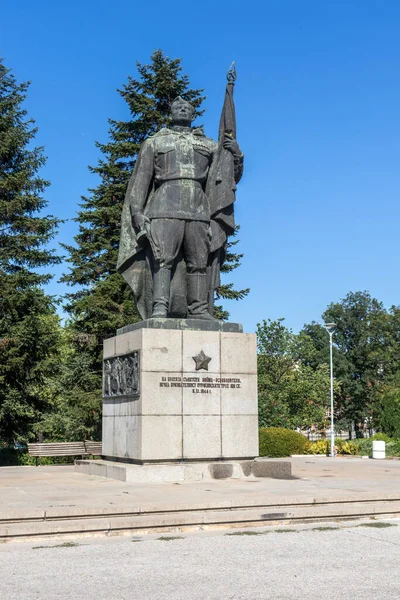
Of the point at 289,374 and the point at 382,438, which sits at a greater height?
the point at 289,374

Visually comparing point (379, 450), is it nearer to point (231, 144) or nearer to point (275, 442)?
point (275, 442)

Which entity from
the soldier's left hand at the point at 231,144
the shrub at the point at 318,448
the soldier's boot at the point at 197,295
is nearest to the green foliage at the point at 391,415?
the shrub at the point at 318,448

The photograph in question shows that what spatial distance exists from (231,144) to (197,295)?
8.72 feet

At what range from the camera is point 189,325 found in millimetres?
12148

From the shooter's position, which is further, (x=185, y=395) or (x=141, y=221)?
(x=141, y=221)

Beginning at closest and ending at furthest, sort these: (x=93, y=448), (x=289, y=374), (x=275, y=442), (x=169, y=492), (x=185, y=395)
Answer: (x=169, y=492) < (x=185, y=395) < (x=93, y=448) < (x=275, y=442) < (x=289, y=374)

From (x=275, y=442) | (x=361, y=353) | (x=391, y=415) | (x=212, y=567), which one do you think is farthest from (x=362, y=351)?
(x=212, y=567)

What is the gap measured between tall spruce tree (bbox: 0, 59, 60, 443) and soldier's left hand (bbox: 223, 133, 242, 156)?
12587 millimetres

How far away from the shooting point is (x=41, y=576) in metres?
5.75

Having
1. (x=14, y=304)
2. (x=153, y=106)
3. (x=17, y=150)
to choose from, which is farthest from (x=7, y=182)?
(x=153, y=106)

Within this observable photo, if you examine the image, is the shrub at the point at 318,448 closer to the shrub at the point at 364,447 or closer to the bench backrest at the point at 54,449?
the shrub at the point at 364,447

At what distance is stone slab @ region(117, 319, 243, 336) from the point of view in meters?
11.9

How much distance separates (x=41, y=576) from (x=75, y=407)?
859 inches

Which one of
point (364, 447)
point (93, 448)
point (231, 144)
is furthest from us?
point (364, 447)
